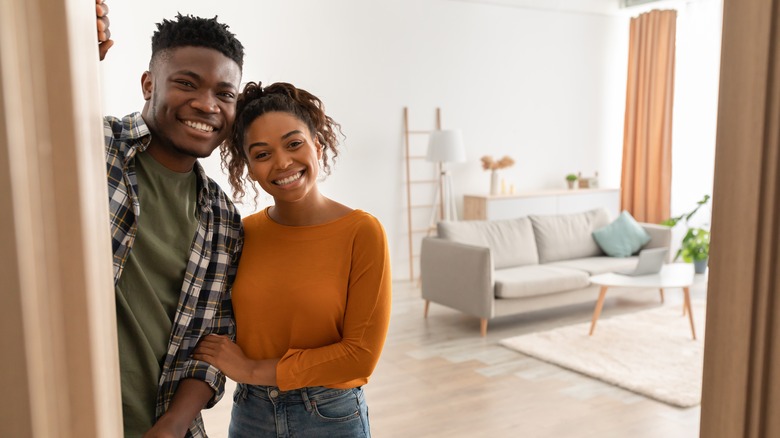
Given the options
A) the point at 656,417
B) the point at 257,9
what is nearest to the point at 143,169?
the point at 656,417

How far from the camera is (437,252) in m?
5.35

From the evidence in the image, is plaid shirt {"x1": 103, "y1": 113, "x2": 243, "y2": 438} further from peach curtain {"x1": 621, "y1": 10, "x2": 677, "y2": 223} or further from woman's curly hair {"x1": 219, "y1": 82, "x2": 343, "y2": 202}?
peach curtain {"x1": 621, "y1": 10, "x2": 677, "y2": 223}

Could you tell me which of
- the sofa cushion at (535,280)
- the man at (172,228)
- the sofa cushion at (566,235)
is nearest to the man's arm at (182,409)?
the man at (172,228)

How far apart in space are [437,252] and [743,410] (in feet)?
15.9

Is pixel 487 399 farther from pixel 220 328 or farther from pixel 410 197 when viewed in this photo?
pixel 410 197

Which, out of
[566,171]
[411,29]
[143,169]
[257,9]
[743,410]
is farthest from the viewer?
[566,171]

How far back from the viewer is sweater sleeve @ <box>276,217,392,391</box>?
1.23 meters

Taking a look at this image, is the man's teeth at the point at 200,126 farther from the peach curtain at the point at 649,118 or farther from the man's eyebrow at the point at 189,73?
the peach curtain at the point at 649,118

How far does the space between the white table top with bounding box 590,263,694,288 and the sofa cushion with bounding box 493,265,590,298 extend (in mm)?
343

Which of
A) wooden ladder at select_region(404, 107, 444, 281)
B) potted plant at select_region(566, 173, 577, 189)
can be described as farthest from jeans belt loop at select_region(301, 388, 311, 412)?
potted plant at select_region(566, 173, 577, 189)

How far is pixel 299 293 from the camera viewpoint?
1.26 meters

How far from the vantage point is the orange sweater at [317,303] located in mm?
1249

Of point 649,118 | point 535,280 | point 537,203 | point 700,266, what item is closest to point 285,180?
point 535,280

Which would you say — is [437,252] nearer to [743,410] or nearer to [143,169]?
[143,169]
